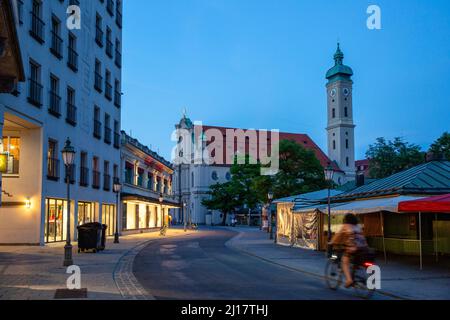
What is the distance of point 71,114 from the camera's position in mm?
31625

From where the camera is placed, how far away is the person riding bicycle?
11825 millimetres

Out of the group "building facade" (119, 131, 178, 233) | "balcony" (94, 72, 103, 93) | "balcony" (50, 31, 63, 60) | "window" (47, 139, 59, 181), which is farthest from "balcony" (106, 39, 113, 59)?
"window" (47, 139, 59, 181)

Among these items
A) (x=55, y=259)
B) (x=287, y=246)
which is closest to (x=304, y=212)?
(x=287, y=246)

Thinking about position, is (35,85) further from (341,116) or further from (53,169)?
(341,116)

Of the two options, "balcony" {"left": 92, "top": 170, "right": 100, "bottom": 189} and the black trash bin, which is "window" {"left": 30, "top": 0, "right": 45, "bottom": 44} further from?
"balcony" {"left": 92, "top": 170, "right": 100, "bottom": 189}

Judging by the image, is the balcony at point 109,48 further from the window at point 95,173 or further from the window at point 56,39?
the window at point 56,39

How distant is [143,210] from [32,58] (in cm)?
2920

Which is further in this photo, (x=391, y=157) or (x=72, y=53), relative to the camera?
(x=391, y=157)

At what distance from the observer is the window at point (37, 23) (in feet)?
85.6

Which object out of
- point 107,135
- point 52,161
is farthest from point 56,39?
point 107,135

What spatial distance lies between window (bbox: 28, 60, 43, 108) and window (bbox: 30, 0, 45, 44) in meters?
1.38

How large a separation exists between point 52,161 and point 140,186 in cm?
2426

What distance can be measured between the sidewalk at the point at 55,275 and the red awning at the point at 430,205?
900 cm
